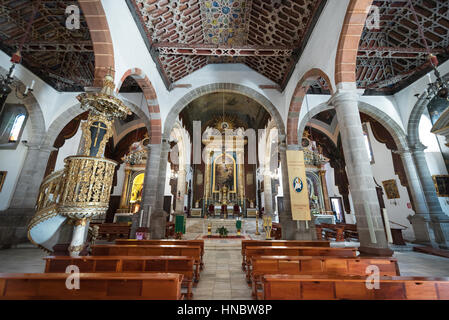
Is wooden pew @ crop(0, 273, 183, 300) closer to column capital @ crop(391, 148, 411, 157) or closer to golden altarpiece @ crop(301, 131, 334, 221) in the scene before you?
column capital @ crop(391, 148, 411, 157)

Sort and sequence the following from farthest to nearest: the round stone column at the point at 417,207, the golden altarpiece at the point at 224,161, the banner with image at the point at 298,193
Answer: the golden altarpiece at the point at 224,161 → the round stone column at the point at 417,207 → the banner with image at the point at 298,193

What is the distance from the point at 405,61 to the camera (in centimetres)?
735

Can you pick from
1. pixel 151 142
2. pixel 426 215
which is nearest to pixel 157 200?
pixel 151 142

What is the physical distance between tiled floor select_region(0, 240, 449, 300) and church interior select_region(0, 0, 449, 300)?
45 millimetres

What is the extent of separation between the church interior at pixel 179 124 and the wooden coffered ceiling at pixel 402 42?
0.06 metres

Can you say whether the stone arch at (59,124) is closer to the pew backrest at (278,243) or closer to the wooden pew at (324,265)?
the pew backrest at (278,243)

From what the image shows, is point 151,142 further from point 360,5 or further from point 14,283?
point 360,5

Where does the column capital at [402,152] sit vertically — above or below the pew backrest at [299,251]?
above

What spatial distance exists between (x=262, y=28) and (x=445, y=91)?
→ 18.1 ft

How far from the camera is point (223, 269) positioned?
4078 millimetres

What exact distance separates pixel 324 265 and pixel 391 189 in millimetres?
9015

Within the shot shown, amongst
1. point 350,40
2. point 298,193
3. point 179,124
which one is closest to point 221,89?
point 179,124

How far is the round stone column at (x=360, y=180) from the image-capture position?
3.59 m

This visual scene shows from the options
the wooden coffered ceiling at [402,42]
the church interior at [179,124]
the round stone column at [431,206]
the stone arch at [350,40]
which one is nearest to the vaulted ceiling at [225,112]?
the church interior at [179,124]
